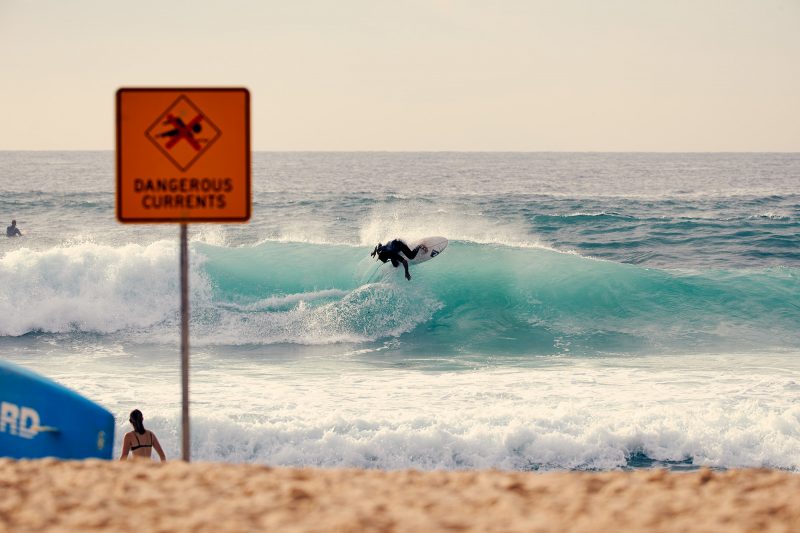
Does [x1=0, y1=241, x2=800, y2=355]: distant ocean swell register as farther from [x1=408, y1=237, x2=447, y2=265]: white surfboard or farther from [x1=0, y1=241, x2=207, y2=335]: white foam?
[x1=408, y1=237, x2=447, y2=265]: white surfboard

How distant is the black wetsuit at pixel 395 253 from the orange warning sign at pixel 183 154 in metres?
14.2

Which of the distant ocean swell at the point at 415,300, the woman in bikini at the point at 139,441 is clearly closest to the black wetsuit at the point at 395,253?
the distant ocean swell at the point at 415,300

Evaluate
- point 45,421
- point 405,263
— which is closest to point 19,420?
point 45,421

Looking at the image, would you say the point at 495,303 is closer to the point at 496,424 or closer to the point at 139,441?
the point at 496,424

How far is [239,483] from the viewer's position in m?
4.41

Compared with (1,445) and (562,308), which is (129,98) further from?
(562,308)

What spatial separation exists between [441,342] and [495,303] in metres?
3.10

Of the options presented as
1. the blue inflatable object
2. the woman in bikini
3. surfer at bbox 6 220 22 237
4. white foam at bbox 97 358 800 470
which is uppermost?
surfer at bbox 6 220 22 237

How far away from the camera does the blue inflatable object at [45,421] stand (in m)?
5.99

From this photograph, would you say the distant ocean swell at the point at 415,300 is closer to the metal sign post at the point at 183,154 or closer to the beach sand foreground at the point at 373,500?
the beach sand foreground at the point at 373,500

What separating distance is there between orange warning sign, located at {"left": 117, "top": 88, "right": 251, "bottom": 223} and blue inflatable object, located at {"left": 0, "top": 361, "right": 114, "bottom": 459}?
2.03 metres

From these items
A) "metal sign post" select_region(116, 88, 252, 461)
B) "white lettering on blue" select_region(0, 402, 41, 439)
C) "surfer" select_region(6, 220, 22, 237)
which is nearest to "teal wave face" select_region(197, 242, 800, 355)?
"white lettering on blue" select_region(0, 402, 41, 439)

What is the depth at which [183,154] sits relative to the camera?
15.6 ft

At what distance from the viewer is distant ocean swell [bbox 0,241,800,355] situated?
16547 millimetres
